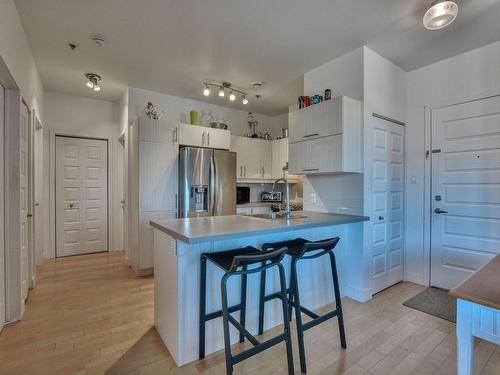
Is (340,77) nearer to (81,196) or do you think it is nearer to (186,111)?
(186,111)

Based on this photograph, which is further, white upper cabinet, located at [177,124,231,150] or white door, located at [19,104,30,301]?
white upper cabinet, located at [177,124,231,150]

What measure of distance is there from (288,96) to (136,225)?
301 centimetres

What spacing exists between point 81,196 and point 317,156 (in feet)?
13.2

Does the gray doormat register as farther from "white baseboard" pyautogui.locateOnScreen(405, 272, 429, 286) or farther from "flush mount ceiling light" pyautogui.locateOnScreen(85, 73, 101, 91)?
"flush mount ceiling light" pyautogui.locateOnScreen(85, 73, 101, 91)

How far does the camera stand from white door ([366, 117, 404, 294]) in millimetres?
2812

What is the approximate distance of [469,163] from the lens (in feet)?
9.09

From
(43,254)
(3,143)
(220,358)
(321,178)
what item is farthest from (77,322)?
(321,178)

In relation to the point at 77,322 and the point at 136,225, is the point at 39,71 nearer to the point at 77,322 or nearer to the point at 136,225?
the point at 136,225

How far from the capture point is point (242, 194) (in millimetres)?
4742

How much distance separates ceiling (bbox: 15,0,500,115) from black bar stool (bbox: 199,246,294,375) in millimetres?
1926

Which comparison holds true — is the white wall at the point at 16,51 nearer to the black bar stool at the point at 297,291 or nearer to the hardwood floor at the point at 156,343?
the hardwood floor at the point at 156,343

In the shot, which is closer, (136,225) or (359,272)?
(359,272)

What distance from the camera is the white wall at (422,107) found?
2.78 meters

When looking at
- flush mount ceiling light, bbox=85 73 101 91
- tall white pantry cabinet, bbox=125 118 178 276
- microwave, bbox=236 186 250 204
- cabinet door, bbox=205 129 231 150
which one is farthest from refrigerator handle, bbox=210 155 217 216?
flush mount ceiling light, bbox=85 73 101 91
